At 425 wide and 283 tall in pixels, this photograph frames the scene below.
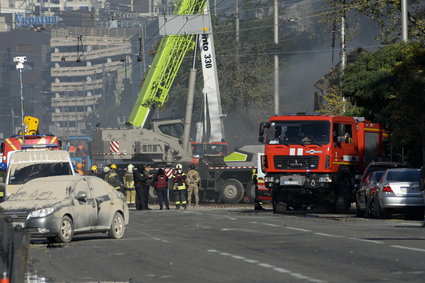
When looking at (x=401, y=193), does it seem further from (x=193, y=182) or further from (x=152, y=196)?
(x=152, y=196)

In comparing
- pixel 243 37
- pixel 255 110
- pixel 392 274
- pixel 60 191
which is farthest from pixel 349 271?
pixel 243 37

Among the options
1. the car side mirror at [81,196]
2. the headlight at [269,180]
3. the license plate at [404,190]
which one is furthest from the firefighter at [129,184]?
the car side mirror at [81,196]

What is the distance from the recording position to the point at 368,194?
3269 centimetres

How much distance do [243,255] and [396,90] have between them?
1906cm

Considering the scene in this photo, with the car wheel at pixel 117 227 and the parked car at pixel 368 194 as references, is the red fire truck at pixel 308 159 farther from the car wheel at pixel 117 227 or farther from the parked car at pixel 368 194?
the car wheel at pixel 117 227

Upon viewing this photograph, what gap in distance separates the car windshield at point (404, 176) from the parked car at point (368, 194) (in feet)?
1.99

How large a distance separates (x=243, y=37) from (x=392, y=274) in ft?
298

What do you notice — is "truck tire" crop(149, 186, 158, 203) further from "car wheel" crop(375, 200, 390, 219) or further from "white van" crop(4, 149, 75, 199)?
"car wheel" crop(375, 200, 390, 219)

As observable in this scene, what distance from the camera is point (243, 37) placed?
344 ft

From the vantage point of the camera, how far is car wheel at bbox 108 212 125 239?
23.6 m

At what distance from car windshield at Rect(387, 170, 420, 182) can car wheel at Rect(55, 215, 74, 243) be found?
38.3 feet

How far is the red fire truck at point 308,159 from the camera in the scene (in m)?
35.0

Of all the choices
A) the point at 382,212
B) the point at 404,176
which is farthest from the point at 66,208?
the point at 382,212

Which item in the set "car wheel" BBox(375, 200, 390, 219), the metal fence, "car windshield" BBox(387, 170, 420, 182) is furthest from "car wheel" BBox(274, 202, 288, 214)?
the metal fence
